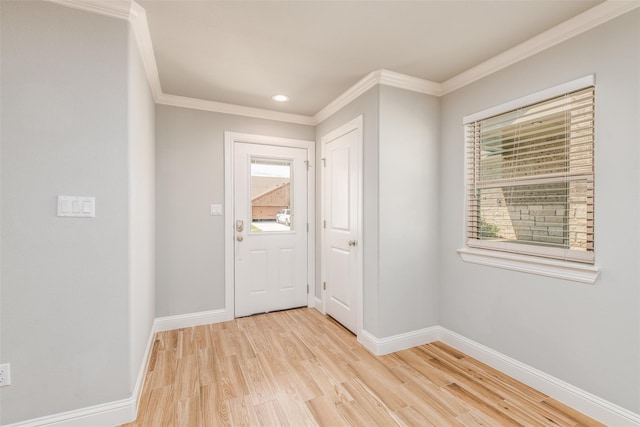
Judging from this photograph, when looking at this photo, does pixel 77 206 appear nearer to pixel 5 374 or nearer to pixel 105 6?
pixel 5 374

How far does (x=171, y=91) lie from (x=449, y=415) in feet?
11.5

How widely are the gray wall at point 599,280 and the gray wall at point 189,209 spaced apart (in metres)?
2.66

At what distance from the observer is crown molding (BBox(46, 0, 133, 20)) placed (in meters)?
1.58

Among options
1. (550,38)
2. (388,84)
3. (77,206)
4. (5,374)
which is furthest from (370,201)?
(5,374)

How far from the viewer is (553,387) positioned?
75.7 inches

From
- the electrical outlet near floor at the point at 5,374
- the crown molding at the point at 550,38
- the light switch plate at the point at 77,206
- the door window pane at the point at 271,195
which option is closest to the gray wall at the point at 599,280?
the crown molding at the point at 550,38

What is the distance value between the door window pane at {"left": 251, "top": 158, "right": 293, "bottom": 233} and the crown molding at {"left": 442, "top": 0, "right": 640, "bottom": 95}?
2049mm

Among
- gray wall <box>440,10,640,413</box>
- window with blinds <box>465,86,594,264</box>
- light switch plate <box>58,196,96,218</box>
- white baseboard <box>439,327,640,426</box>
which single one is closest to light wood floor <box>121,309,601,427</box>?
white baseboard <box>439,327,640,426</box>

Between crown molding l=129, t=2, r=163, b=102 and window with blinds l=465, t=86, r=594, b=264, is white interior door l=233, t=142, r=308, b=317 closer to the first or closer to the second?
crown molding l=129, t=2, r=163, b=102

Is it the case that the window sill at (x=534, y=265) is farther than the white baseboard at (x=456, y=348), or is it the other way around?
the window sill at (x=534, y=265)

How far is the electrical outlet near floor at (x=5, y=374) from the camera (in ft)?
4.84

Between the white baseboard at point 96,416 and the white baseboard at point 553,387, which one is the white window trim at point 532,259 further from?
the white baseboard at point 96,416

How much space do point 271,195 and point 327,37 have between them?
76.0 inches

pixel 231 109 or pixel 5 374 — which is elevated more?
pixel 231 109
